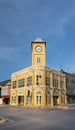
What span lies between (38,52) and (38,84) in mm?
9288

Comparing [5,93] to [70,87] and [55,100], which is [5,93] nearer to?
[55,100]

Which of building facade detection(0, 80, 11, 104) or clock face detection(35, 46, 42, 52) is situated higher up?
clock face detection(35, 46, 42, 52)

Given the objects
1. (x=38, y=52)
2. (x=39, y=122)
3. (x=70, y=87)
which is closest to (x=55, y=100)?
(x=70, y=87)

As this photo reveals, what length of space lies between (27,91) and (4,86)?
16.5 m

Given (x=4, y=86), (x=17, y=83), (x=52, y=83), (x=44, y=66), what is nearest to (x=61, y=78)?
(x=52, y=83)

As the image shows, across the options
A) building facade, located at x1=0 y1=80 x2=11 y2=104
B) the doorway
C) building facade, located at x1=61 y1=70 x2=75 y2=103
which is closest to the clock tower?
the doorway

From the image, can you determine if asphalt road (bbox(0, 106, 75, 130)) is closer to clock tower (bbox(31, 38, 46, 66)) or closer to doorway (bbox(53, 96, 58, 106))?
clock tower (bbox(31, 38, 46, 66))

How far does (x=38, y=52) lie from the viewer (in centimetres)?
5353

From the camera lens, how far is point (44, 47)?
53906mm

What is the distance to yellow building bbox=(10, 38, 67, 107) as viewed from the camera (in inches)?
1953

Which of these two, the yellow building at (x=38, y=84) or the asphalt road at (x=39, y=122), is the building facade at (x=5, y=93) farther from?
the asphalt road at (x=39, y=122)

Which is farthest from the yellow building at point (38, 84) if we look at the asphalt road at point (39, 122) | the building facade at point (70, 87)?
the asphalt road at point (39, 122)

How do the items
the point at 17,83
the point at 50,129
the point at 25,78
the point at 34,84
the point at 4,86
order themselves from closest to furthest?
the point at 50,129, the point at 34,84, the point at 25,78, the point at 17,83, the point at 4,86

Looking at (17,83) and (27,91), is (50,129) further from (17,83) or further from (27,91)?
(17,83)
